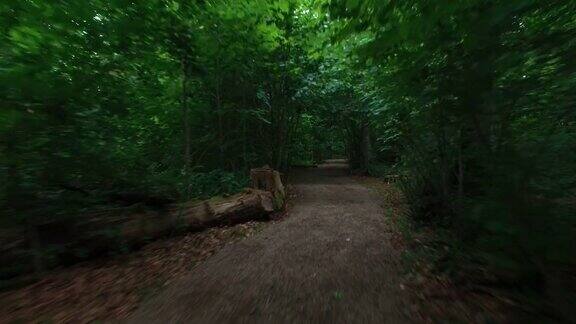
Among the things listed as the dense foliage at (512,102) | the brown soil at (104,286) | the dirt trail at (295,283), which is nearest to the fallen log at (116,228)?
the brown soil at (104,286)

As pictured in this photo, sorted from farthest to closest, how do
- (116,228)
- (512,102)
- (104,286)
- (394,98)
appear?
1. (116,228)
2. (104,286)
3. (394,98)
4. (512,102)

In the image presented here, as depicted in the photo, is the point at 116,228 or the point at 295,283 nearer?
the point at 295,283

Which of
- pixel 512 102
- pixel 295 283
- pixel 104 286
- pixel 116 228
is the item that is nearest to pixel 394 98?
pixel 512 102

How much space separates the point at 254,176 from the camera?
10492 mm

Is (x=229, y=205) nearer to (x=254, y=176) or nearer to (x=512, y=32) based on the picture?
(x=254, y=176)

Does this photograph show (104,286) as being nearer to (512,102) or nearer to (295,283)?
Result: (295,283)

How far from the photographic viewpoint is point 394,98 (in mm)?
4281

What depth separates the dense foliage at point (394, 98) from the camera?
2.56 meters

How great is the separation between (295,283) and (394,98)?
8.37ft

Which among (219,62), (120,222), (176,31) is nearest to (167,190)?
(120,222)

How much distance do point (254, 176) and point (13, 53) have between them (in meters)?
6.97

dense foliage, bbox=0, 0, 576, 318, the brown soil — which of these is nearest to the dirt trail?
the brown soil

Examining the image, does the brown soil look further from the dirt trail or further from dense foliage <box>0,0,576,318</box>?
dense foliage <box>0,0,576,318</box>

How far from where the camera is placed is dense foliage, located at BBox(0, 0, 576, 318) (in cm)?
256
